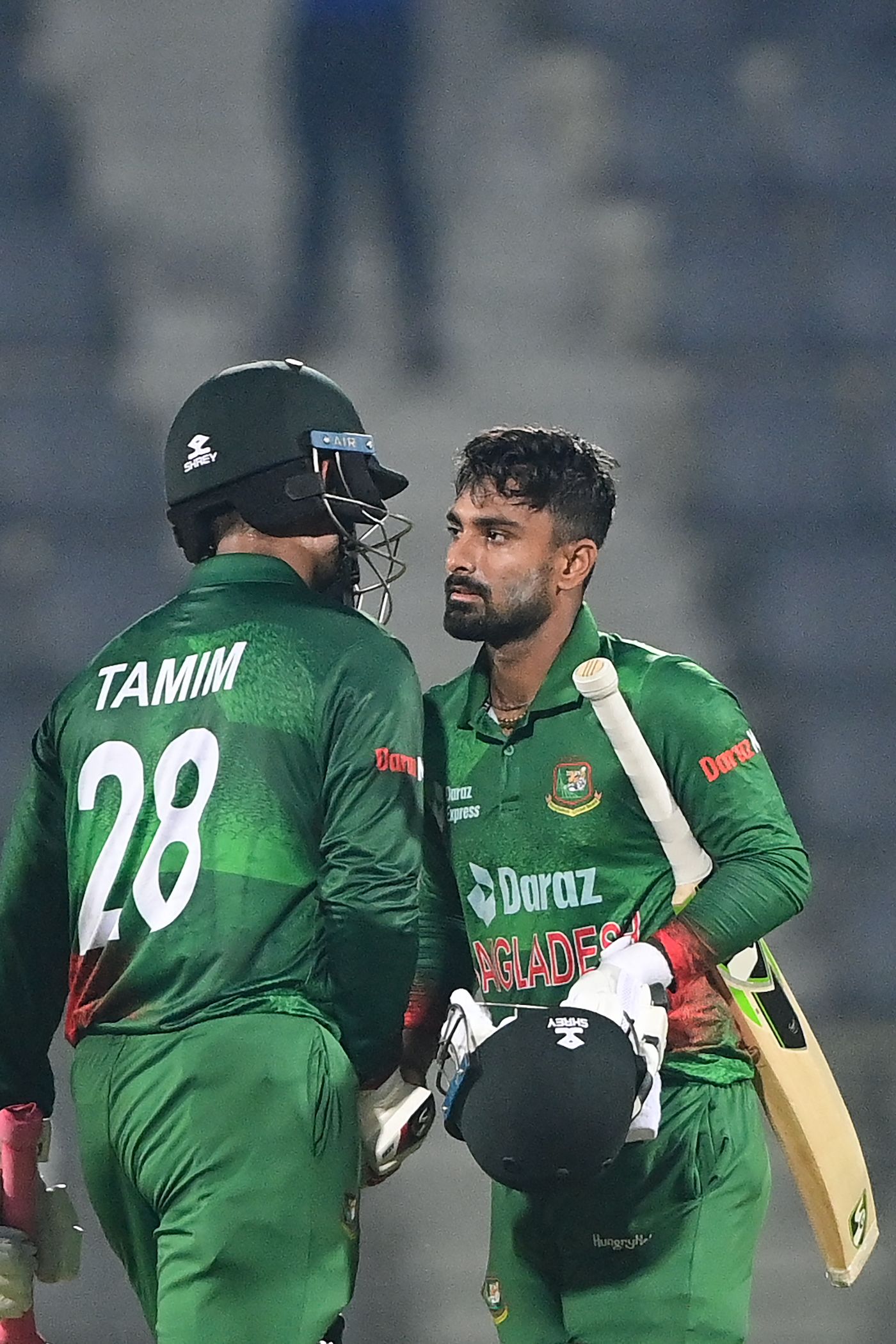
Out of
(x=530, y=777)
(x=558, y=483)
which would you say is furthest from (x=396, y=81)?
(x=530, y=777)

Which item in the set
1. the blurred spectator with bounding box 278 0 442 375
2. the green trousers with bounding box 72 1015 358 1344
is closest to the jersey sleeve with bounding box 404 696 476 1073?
the green trousers with bounding box 72 1015 358 1344

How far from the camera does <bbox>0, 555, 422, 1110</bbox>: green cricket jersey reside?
214 cm

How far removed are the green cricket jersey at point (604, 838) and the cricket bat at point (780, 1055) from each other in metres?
0.03

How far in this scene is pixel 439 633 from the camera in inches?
158

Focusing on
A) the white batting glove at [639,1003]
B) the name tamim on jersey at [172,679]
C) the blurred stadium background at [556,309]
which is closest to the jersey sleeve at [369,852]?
the name tamim on jersey at [172,679]

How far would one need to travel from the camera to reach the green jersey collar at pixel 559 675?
8.52 feet

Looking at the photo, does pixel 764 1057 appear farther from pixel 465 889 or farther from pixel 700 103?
pixel 700 103

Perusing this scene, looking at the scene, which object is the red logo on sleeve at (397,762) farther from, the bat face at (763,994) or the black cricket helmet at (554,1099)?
the bat face at (763,994)

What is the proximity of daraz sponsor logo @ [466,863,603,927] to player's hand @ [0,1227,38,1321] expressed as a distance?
726 millimetres

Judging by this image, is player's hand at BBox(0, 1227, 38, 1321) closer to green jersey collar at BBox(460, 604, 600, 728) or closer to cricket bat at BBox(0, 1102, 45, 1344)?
cricket bat at BBox(0, 1102, 45, 1344)

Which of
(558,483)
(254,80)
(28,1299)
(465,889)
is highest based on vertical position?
(254,80)

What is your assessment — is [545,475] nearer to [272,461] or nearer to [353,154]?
[272,461]

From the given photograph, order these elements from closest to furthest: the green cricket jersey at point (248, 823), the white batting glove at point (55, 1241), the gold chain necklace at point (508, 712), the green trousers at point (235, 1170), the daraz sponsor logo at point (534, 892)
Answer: the green trousers at point (235, 1170)
the green cricket jersey at point (248, 823)
the white batting glove at point (55, 1241)
the daraz sponsor logo at point (534, 892)
the gold chain necklace at point (508, 712)

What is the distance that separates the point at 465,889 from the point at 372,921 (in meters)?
0.46
